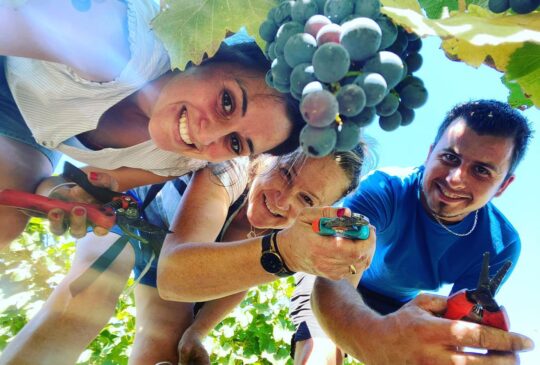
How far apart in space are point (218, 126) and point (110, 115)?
1.84 feet

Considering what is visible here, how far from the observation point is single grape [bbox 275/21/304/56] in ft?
2.61

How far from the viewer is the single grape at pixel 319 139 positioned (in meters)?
0.79

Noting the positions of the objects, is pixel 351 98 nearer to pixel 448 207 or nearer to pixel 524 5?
pixel 524 5

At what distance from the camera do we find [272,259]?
1315mm

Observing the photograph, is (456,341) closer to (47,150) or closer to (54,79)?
(54,79)

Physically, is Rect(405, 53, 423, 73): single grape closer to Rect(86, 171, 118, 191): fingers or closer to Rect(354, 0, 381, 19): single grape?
Rect(354, 0, 381, 19): single grape

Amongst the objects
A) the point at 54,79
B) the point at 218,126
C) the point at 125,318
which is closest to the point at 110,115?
the point at 54,79

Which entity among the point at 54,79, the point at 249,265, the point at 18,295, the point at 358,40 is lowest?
the point at 18,295

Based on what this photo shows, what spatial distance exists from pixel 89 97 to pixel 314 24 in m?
0.96

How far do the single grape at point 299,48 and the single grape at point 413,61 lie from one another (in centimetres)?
26

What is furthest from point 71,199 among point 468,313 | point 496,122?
point 496,122

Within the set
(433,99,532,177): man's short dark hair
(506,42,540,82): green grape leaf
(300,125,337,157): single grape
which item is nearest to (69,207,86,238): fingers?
(300,125,337,157): single grape

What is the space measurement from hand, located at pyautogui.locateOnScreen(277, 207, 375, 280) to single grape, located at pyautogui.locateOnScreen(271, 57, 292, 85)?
1.31 ft

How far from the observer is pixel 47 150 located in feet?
6.30
